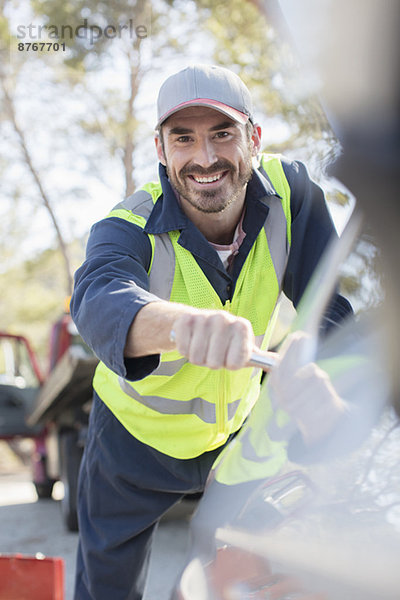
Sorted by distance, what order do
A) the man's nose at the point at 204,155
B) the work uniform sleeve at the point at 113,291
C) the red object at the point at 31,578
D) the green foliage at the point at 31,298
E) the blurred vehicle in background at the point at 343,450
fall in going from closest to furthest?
the blurred vehicle in background at the point at 343,450
the work uniform sleeve at the point at 113,291
the man's nose at the point at 204,155
the red object at the point at 31,578
the green foliage at the point at 31,298

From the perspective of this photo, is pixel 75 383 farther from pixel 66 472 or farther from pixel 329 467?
pixel 329 467

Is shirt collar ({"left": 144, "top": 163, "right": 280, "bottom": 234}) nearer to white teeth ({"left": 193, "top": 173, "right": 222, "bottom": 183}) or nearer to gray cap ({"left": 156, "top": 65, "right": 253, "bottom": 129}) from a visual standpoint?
white teeth ({"left": 193, "top": 173, "right": 222, "bottom": 183})

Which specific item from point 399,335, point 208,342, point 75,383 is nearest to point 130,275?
point 208,342

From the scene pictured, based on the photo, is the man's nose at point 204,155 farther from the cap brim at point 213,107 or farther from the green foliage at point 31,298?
the green foliage at point 31,298

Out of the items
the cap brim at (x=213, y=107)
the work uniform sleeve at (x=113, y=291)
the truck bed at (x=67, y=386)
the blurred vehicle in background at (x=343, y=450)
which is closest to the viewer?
the blurred vehicle in background at (x=343, y=450)

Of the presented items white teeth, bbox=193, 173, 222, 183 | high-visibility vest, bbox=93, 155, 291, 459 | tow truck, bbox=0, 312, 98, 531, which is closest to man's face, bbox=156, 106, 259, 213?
white teeth, bbox=193, 173, 222, 183

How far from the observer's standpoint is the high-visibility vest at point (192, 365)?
2174mm

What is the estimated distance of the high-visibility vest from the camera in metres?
2.17

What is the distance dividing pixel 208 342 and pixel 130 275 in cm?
62

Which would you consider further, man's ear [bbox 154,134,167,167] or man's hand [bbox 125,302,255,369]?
man's ear [bbox 154,134,167,167]

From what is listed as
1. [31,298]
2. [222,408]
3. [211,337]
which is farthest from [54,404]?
[31,298]

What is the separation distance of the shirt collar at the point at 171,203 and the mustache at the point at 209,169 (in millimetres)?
105

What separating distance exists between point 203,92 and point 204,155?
0.64 feet

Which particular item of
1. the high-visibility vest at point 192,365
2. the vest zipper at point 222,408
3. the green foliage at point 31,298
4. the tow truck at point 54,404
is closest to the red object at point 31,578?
the high-visibility vest at point 192,365
